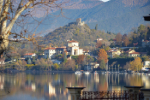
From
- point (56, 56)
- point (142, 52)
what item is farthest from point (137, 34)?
point (56, 56)

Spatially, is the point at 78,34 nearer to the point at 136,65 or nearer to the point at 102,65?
the point at 102,65

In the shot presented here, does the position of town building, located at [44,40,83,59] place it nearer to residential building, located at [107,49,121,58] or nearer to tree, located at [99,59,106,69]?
residential building, located at [107,49,121,58]

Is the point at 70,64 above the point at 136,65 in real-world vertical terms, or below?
above

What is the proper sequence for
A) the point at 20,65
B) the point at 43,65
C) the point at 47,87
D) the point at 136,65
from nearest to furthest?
the point at 47,87
the point at 136,65
the point at 20,65
the point at 43,65

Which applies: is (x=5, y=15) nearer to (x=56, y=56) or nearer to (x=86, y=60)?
(x=86, y=60)

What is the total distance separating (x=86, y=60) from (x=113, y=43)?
3005 cm

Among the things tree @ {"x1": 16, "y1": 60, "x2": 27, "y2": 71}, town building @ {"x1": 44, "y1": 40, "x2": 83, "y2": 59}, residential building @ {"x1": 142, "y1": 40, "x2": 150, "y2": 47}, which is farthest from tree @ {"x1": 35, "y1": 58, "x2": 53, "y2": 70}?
residential building @ {"x1": 142, "y1": 40, "x2": 150, "y2": 47}

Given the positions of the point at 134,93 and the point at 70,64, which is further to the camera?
the point at 70,64

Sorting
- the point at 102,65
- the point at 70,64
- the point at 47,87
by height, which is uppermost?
the point at 70,64

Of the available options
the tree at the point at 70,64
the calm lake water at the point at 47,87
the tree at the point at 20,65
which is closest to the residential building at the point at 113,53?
the tree at the point at 70,64

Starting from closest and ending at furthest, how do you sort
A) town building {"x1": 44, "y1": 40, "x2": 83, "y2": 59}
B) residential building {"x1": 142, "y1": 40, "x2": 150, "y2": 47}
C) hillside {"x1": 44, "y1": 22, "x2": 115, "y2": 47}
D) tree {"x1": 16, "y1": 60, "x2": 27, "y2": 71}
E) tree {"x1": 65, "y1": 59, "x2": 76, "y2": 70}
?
tree {"x1": 16, "y1": 60, "x2": 27, "y2": 71}
tree {"x1": 65, "y1": 59, "x2": 76, "y2": 70}
residential building {"x1": 142, "y1": 40, "x2": 150, "y2": 47}
town building {"x1": 44, "y1": 40, "x2": 83, "y2": 59}
hillside {"x1": 44, "y1": 22, "x2": 115, "y2": 47}

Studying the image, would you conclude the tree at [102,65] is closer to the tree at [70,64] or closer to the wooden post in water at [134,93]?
the tree at [70,64]

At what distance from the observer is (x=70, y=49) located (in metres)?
107

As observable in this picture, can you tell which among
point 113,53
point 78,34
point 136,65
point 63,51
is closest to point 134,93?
point 136,65
